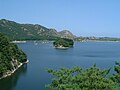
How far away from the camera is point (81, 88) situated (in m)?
10.6

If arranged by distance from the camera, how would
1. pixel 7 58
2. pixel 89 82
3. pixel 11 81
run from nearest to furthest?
1. pixel 89 82
2. pixel 11 81
3. pixel 7 58

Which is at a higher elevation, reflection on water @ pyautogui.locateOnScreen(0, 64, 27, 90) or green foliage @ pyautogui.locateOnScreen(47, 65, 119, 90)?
green foliage @ pyautogui.locateOnScreen(47, 65, 119, 90)

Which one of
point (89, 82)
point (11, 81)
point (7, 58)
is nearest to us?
point (89, 82)

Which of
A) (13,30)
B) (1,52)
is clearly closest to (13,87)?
(1,52)

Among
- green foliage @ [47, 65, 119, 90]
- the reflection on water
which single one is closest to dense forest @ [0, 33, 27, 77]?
the reflection on water

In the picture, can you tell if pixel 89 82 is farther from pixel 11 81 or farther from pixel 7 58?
pixel 7 58

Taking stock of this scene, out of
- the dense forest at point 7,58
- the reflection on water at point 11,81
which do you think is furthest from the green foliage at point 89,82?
the dense forest at point 7,58

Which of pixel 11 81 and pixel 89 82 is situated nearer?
pixel 89 82

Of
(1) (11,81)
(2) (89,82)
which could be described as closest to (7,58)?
(1) (11,81)

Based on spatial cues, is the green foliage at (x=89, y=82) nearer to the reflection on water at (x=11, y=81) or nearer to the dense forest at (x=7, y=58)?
the reflection on water at (x=11, y=81)

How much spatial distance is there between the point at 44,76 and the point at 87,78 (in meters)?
24.9

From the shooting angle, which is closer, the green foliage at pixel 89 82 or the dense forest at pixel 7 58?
the green foliage at pixel 89 82

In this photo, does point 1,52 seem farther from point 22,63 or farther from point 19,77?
point 22,63

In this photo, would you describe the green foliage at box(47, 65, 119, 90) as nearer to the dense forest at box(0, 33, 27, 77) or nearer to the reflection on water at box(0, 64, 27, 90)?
the reflection on water at box(0, 64, 27, 90)
